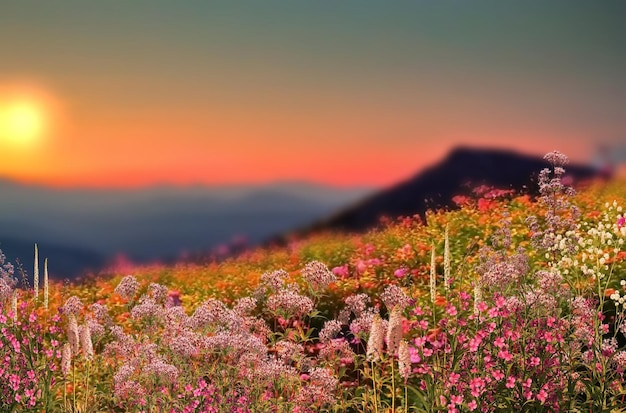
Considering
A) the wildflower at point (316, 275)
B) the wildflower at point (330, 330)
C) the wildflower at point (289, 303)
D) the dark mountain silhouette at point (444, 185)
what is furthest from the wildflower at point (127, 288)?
the dark mountain silhouette at point (444, 185)

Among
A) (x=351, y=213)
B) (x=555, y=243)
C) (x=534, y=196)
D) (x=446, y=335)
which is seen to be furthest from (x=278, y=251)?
(x=446, y=335)

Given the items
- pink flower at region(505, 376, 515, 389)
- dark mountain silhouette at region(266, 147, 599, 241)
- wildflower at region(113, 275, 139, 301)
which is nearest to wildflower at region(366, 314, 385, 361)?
pink flower at region(505, 376, 515, 389)

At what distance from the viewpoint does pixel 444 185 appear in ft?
43.1

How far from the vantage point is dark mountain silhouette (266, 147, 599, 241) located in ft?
40.4

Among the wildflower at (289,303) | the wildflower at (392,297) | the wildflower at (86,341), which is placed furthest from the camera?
the wildflower at (289,303)

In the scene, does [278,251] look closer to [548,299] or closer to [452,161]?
[452,161]

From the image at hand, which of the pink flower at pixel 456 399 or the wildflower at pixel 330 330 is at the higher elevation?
the wildflower at pixel 330 330

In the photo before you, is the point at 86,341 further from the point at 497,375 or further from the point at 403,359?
the point at 497,375

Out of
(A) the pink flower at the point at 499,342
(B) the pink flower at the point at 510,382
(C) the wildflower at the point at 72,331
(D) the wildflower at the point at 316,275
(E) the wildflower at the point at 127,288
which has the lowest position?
(B) the pink flower at the point at 510,382

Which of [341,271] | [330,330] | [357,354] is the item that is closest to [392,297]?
[330,330]

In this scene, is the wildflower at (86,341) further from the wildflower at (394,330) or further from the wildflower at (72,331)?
the wildflower at (394,330)

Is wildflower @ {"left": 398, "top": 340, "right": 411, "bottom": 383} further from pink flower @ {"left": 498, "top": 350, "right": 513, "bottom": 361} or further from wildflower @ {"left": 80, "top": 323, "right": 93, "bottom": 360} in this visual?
wildflower @ {"left": 80, "top": 323, "right": 93, "bottom": 360}

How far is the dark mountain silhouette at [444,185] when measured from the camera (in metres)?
12.3

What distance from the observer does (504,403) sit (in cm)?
571
